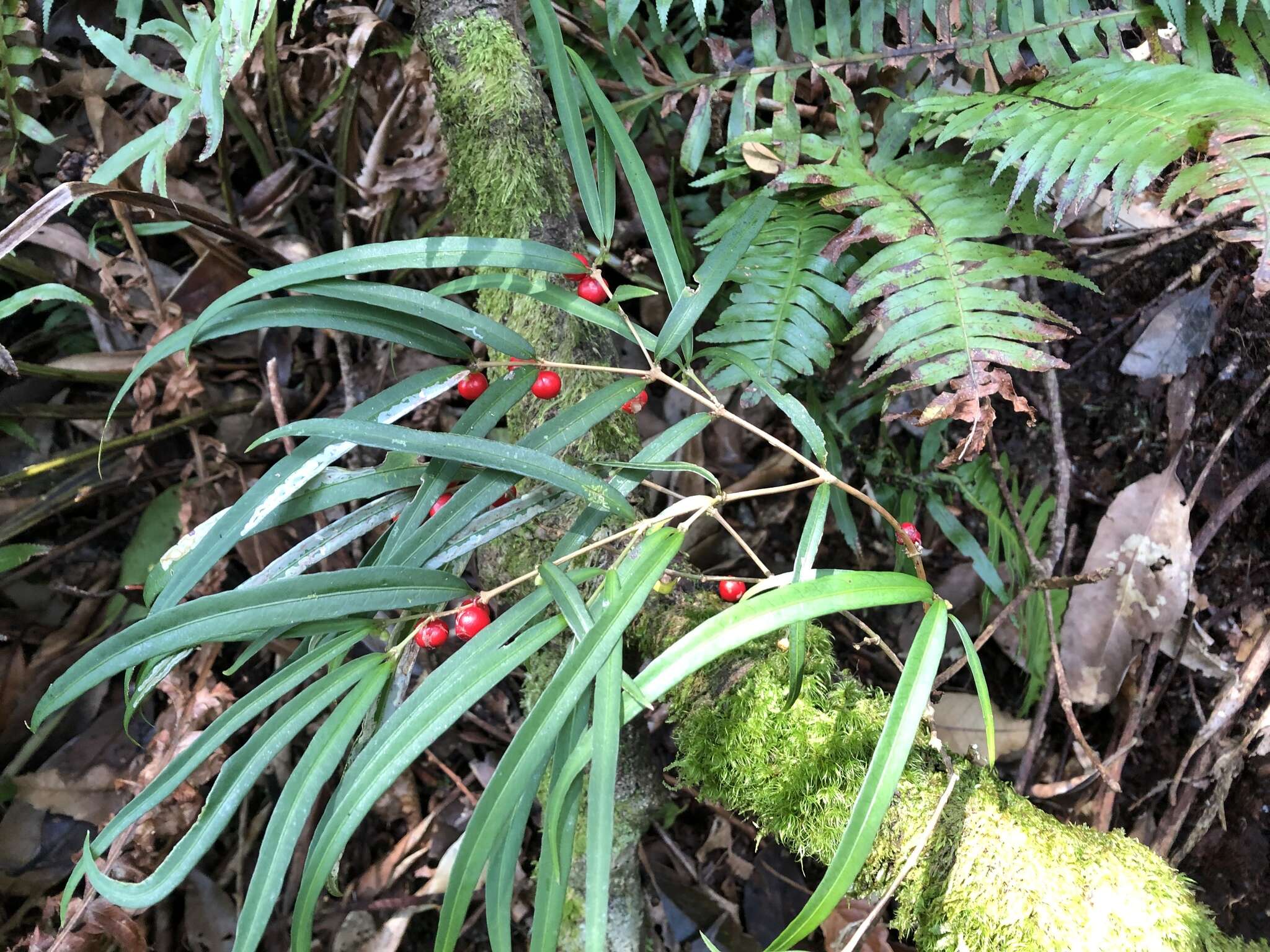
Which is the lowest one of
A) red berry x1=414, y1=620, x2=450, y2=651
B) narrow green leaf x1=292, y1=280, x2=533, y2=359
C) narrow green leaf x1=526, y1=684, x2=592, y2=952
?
narrow green leaf x1=526, y1=684, x2=592, y2=952

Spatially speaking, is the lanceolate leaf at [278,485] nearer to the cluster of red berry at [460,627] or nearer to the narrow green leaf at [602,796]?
the cluster of red berry at [460,627]

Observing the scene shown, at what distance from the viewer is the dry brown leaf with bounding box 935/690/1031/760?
5.23 ft

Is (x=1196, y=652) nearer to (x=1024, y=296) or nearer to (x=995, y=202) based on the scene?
(x=1024, y=296)

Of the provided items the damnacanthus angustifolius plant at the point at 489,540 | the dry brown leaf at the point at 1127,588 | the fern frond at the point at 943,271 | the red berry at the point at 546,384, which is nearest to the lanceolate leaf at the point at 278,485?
the damnacanthus angustifolius plant at the point at 489,540

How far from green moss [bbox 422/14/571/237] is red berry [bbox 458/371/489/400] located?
353 mm

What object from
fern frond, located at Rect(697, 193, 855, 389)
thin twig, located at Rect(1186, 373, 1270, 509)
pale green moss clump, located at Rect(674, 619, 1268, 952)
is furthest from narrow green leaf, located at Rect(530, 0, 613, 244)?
thin twig, located at Rect(1186, 373, 1270, 509)

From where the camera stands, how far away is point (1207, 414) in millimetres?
1616

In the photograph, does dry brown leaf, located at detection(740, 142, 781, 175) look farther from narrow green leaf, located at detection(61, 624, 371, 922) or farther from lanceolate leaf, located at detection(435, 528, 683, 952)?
narrow green leaf, located at detection(61, 624, 371, 922)

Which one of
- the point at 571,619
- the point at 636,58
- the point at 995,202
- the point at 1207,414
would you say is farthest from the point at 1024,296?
the point at 571,619

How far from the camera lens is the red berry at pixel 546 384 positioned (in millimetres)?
1062

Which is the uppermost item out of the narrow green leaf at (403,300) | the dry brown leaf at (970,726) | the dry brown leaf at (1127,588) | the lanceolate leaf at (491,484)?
the narrow green leaf at (403,300)

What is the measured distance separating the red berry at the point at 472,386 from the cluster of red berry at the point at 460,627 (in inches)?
11.7

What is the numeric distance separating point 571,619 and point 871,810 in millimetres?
357

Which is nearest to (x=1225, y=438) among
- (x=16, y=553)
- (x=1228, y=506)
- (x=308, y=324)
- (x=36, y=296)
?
(x=1228, y=506)
